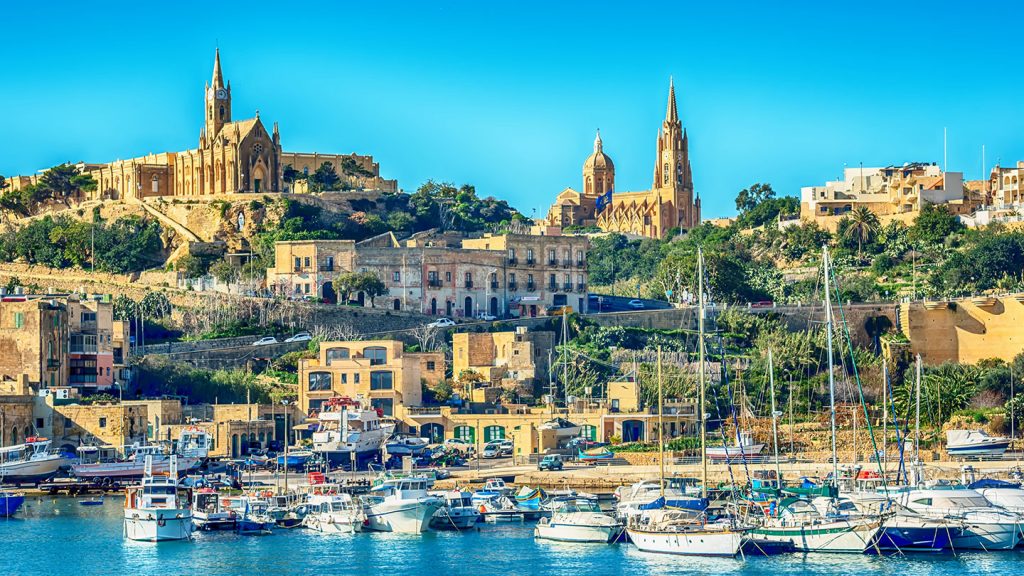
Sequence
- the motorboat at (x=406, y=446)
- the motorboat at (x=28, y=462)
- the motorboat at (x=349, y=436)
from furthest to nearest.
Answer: the motorboat at (x=406, y=446)
the motorboat at (x=349, y=436)
the motorboat at (x=28, y=462)

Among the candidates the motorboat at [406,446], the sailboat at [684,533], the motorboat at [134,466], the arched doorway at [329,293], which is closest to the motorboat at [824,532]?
the sailboat at [684,533]

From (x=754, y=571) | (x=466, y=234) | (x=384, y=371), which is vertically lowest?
(x=754, y=571)

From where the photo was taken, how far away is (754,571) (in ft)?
162

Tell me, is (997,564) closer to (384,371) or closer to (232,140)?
(384,371)

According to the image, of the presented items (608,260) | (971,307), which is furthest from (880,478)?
(608,260)

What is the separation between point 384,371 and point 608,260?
47.9m

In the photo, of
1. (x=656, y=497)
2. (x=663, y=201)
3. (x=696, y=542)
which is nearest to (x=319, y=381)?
(x=656, y=497)

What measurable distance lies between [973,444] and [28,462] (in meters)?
32.2

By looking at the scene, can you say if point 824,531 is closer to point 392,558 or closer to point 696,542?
point 696,542

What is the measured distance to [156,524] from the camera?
54.8 m

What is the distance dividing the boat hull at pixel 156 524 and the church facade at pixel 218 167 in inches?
2050

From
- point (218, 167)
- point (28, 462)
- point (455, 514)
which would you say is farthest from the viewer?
point (218, 167)

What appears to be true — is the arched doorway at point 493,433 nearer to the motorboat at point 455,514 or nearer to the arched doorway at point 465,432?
the arched doorway at point 465,432

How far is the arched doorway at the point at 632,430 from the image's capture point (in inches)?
2911
